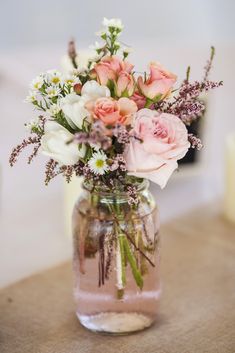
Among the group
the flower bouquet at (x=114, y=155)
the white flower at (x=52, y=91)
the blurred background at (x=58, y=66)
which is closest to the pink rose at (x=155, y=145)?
the flower bouquet at (x=114, y=155)

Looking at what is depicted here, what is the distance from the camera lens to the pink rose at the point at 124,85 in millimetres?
712

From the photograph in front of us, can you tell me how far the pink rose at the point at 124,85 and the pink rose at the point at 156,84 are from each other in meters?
0.02

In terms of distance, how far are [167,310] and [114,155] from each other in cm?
31

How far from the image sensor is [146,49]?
1.49 meters

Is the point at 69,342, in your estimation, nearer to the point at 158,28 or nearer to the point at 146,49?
the point at 146,49

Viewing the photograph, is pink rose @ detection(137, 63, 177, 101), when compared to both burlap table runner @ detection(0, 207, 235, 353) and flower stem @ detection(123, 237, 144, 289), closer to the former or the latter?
flower stem @ detection(123, 237, 144, 289)

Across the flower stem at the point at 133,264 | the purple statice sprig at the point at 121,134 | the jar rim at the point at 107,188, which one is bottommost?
the flower stem at the point at 133,264

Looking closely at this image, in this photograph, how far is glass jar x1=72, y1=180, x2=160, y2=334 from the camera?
0.79 m

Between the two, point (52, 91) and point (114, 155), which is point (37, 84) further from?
point (114, 155)

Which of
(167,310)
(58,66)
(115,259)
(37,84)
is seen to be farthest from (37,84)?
(58,66)

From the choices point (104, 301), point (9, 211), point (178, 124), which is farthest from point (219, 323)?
point (9, 211)

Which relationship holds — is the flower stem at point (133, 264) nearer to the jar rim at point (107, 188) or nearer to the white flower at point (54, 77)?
the jar rim at point (107, 188)

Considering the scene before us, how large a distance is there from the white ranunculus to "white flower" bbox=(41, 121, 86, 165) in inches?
2.0

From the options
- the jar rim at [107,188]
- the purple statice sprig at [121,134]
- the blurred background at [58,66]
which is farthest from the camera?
the blurred background at [58,66]
